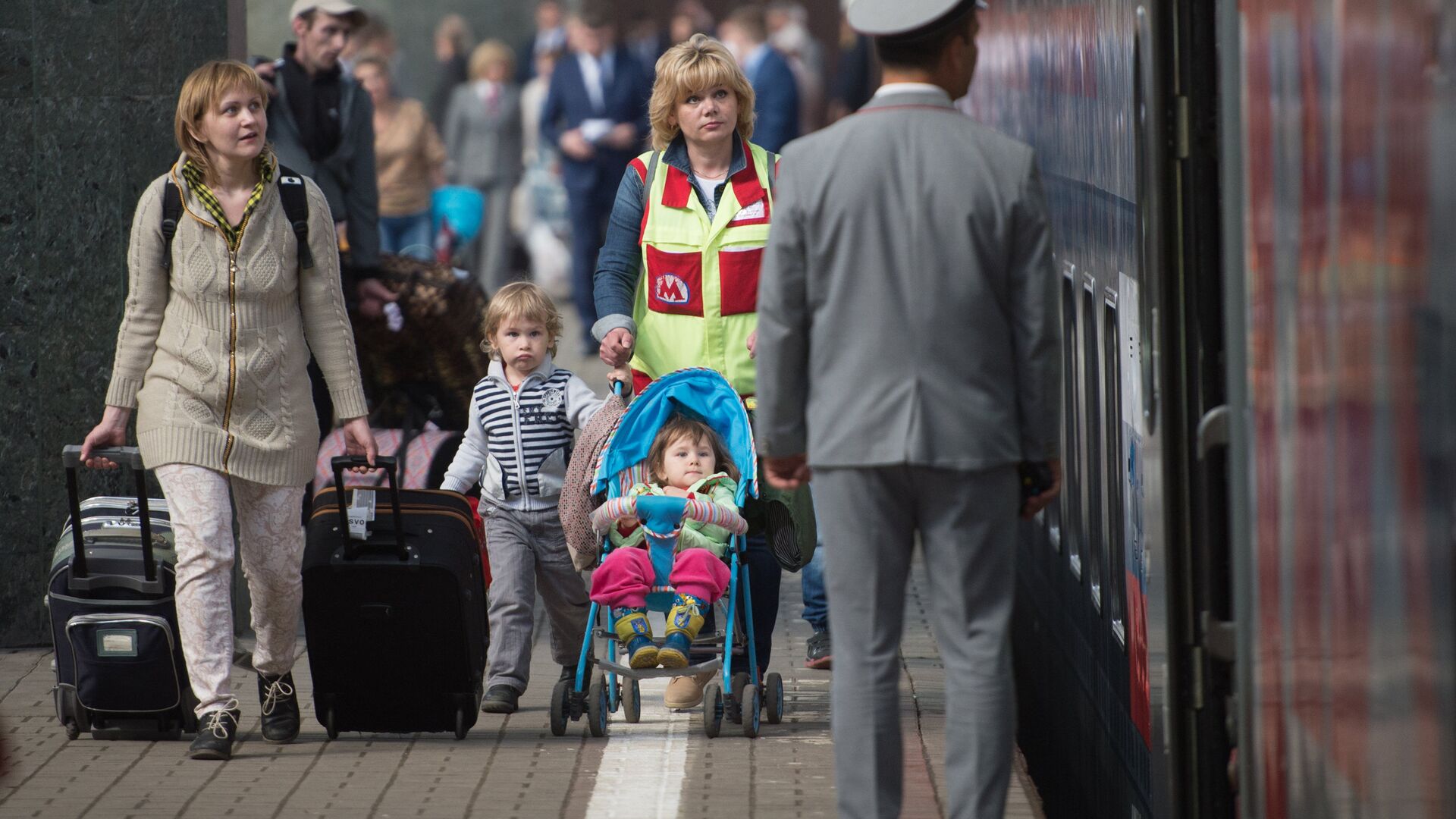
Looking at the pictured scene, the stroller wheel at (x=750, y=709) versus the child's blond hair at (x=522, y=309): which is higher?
the child's blond hair at (x=522, y=309)

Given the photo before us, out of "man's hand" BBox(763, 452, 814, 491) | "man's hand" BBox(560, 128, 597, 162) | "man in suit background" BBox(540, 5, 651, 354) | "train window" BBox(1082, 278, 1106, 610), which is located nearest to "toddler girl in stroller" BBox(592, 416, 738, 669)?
"train window" BBox(1082, 278, 1106, 610)

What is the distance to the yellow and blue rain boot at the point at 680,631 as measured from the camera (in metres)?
6.09

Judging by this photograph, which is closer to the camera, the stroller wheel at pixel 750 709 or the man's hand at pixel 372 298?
the stroller wheel at pixel 750 709

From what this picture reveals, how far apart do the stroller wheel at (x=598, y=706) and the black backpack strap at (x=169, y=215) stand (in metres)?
1.77

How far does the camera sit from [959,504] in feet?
13.9

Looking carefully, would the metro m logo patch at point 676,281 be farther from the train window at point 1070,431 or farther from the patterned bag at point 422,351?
the patterned bag at point 422,351

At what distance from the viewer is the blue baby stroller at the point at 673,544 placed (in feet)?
20.1

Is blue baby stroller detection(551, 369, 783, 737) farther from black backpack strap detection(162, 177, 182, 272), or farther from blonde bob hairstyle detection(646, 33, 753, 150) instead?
black backpack strap detection(162, 177, 182, 272)

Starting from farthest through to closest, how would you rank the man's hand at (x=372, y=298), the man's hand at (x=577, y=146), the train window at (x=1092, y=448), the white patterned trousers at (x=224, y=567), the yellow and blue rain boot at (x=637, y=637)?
the man's hand at (x=577, y=146)
the man's hand at (x=372, y=298)
the train window at (x=1092, y=448)
the yellow and blue rain boot at (x=637, y=637)
the white patterned trousers at (x=224, y=567)

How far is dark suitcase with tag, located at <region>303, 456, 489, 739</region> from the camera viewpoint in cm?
615

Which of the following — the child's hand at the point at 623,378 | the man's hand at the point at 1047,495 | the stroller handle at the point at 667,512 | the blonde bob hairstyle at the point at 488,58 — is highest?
the blonde bob hairstyle at the point at 488,58

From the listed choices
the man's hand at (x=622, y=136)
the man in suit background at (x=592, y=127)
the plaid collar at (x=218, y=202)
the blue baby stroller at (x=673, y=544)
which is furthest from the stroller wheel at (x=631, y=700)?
the man's hand at (x=622, y=136)

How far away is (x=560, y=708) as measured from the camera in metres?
6.36

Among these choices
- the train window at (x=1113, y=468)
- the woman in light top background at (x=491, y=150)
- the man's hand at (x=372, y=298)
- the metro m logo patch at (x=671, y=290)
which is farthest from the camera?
the woman in light top background at (x=491, y=150)
